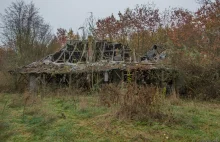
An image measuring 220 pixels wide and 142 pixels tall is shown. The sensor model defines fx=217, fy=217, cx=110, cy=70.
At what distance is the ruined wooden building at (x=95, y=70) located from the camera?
1266 cm

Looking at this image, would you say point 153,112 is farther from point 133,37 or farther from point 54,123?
point 133,37

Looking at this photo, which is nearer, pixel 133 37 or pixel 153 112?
pixel 153 112

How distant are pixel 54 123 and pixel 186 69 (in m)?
8.40

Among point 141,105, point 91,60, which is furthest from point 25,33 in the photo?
point 141,105

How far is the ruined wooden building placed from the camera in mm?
12664

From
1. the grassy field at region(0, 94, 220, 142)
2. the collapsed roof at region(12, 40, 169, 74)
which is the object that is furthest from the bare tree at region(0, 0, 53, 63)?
the grassy field at region(0, 94, 220, 142)

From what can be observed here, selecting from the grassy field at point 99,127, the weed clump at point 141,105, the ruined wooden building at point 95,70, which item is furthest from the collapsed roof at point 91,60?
the weed clump at point 141,105

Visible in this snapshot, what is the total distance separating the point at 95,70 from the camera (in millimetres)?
12922

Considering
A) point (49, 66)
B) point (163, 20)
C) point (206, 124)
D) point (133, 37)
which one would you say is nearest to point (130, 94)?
point (206, 124)

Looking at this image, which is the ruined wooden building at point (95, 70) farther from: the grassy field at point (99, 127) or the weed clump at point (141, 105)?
the weed clump at point (141, 105)

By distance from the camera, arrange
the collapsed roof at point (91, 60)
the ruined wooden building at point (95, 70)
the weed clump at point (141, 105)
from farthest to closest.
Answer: the collapsed roof at point (91, 60) → the ruined wooden building at point (95, 70) → the weed clump at point (141, 105)

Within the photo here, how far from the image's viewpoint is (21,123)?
6367 millimetres

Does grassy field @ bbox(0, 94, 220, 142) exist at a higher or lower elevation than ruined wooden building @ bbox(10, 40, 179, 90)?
lower

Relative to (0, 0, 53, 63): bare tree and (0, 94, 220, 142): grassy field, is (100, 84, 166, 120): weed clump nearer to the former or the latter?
(0, 94, 220, 142): grassy field
